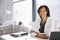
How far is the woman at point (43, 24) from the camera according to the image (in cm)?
161

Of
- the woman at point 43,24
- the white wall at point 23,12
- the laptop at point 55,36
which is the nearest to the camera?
the laptop at point 55,36

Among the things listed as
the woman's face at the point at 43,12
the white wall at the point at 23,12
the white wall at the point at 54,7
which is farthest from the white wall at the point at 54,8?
the white wall at the point at 23,12

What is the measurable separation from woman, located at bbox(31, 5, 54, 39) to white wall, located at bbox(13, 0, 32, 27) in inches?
9.1

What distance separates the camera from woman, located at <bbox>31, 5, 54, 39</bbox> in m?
1.61

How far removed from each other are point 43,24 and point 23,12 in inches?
21.2

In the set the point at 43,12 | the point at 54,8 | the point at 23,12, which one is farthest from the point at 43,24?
the point at 23,12

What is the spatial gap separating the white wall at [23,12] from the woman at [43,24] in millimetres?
232

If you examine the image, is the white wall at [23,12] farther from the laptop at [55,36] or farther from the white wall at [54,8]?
the laptop at [55,36]

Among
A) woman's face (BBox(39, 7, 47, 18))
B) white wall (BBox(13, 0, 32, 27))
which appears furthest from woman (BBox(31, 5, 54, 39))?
white wall (BBox(13, 0, 32, 27))

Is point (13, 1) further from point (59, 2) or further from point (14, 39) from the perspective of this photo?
point (59, 2)

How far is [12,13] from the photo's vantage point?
7.34 ft

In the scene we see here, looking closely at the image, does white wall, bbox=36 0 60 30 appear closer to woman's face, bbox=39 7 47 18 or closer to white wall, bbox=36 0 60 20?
white wall, bbox=36 0 60 20

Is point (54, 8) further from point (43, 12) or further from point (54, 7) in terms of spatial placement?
point (43, 12)

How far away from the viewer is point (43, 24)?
5.60 feet
